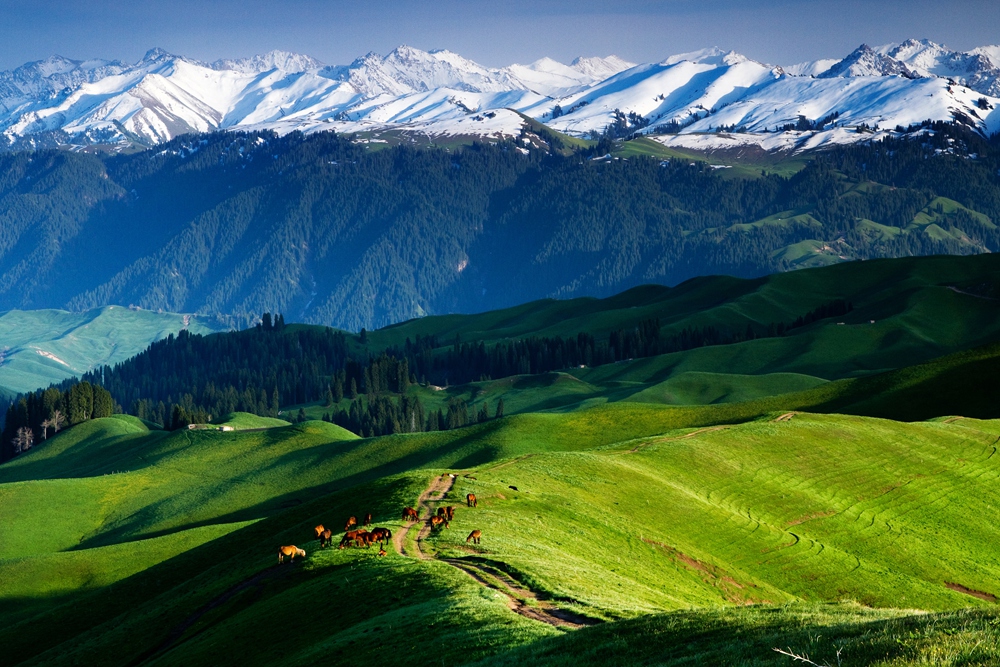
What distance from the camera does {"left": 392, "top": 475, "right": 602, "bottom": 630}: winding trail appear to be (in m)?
41.2

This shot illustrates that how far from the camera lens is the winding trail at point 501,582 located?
41156 mm

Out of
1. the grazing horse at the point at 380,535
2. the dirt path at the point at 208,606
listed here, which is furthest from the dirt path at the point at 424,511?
the dirt path at the point at 208,606

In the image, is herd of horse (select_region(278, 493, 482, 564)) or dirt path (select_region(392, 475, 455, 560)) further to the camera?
herd of horse (select_region(278, 493, 482, 564))

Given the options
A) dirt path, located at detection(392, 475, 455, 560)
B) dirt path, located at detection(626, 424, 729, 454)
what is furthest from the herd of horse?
dirt path, located at detection(626, 424, 729, 454)

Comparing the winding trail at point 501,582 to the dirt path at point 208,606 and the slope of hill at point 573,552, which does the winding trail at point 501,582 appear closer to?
the slope of hill at point 573,552

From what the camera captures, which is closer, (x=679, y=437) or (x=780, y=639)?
(x=780, y=639)

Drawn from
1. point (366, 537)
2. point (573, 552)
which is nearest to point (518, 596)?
point (366, 537)

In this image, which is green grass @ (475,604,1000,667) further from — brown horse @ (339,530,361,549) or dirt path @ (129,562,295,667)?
dirt path @ (129,562,295,667)

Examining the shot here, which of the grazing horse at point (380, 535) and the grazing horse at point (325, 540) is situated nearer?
the grazing horse at point (380, 535)

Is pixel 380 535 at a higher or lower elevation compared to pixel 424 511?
higher

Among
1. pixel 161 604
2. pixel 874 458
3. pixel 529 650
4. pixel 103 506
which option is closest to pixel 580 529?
pixel 161 604

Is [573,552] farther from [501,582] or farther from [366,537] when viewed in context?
[501,582]

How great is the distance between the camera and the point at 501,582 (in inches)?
1886

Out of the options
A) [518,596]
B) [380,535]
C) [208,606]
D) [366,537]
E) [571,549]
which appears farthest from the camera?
[571,549]
